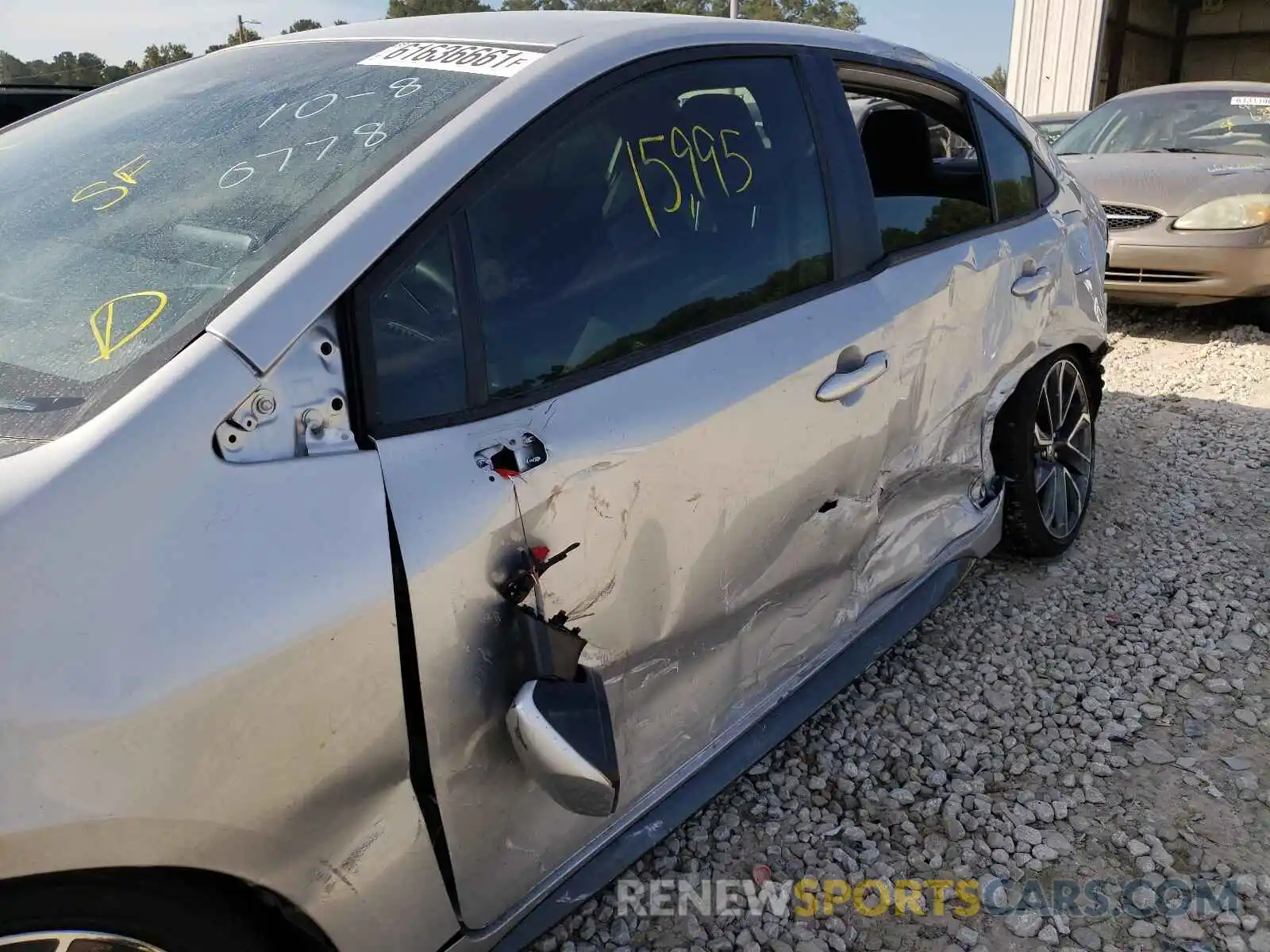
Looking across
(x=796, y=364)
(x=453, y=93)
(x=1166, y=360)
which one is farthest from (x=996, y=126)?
(x=1166, y=360)

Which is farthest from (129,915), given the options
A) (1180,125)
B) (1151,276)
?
(1180,125)

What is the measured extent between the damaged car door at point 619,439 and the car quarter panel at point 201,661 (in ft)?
0.32

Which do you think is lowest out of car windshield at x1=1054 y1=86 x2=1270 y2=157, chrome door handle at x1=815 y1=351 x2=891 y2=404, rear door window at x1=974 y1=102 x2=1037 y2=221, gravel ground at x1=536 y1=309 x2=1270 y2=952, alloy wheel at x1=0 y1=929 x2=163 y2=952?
gravel ground at x1=536 y1=309 x2=1270 y2=952

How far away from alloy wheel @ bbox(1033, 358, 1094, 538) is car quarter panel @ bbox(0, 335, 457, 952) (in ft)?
8.08

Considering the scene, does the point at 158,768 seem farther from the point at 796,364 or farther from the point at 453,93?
the point at 796,364

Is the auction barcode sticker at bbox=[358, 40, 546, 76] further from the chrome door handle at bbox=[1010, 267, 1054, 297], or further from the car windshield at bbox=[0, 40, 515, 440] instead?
the chrome door handle at bbox=[1010, 267, 1054, 297]

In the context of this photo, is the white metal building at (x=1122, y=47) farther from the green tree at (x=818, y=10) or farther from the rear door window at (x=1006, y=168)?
the green tree at (x=818, y=10)

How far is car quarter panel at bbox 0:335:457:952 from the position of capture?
1066 mm

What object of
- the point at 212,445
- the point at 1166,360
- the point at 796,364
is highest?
the point at 212,445

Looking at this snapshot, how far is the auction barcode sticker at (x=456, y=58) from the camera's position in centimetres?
174

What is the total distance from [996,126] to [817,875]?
226cm

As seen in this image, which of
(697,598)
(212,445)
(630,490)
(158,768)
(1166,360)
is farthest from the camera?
(1166,360)

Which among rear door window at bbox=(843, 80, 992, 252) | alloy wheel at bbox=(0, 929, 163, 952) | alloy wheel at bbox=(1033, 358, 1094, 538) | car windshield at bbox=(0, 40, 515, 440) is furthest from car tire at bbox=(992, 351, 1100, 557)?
alloy wheel at bbox=(0, 929, 163, 952)

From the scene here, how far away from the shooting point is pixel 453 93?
167 centimetres
